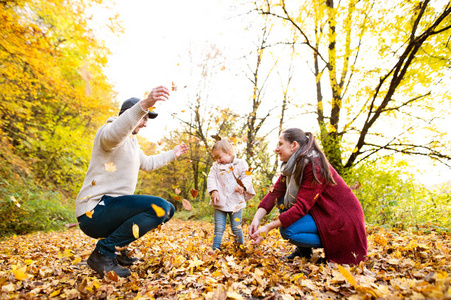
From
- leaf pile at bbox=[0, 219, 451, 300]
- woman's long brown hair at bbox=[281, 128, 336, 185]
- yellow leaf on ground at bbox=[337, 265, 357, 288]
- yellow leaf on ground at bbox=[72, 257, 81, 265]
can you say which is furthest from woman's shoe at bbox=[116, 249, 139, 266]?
yellow leaf on ground at bbox=[337, 265, 357, 288]

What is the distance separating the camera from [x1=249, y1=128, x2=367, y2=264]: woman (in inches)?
88.0

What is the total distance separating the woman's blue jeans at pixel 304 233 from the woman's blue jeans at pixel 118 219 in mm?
1252

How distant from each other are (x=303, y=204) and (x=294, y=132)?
2.48 ft

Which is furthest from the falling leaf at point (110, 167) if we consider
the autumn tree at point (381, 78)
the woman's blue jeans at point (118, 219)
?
the autumn tree at point (381, 78)

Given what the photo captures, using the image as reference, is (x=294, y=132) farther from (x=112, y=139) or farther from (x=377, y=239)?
(x=377, y=239)

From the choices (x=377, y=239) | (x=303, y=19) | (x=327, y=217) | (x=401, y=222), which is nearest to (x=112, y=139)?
(x=327, y=217)

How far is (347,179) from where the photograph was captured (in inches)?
232

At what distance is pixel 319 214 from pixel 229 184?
1492 mm

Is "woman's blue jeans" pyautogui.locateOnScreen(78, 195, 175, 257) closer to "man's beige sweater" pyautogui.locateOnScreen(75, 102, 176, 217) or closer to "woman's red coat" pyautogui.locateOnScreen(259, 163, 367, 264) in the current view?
"man's beige sweater" pyautogui.locateOnScreen(75, 102, 176, 217)

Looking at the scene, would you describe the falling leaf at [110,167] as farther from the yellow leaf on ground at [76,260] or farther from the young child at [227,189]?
the young child at [227,189]

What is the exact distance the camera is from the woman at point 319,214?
224cm

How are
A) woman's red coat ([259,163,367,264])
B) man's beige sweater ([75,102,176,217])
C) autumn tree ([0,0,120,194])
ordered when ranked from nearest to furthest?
1. man's beige sweater ([75,102,176,217])
2. woman's red coat ([259,163,367,264])
3. autumn tree ([0,0,120,194])

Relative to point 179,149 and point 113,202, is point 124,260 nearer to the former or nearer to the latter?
point 113,202

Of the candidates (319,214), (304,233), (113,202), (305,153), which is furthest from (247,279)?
(113,202)
